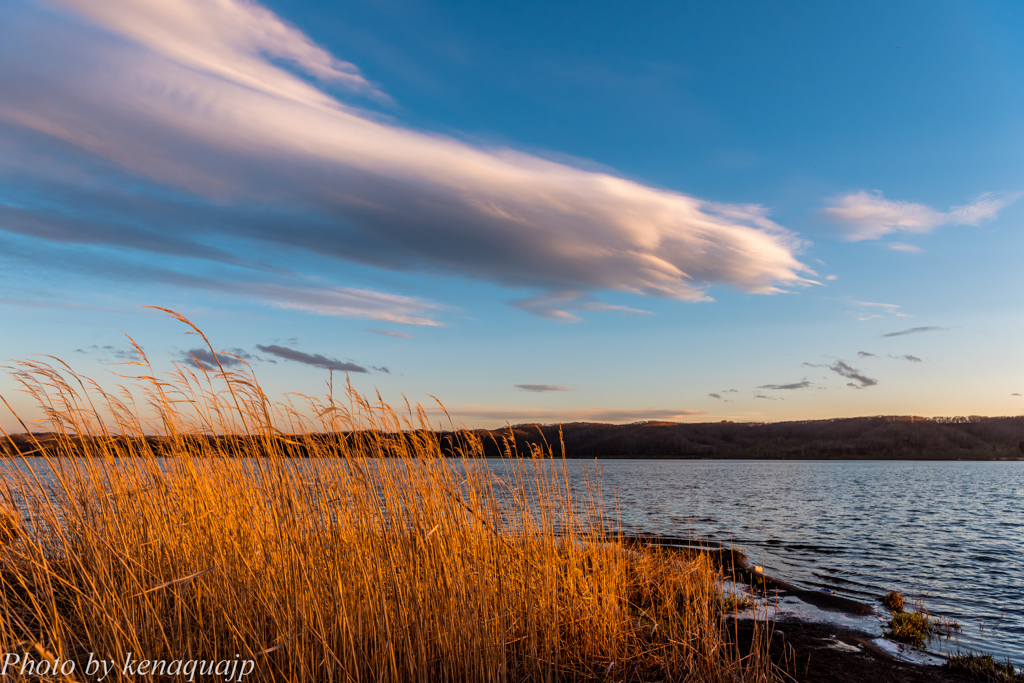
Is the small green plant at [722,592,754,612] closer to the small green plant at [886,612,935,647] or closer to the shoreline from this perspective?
the shoreline

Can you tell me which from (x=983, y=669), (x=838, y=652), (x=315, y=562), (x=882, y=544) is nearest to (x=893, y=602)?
(x=983, y=669)

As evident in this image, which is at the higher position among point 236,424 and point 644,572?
point 236,424

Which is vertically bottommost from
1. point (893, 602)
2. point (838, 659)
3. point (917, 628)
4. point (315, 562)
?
point (893, 602)

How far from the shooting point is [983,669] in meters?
5.36

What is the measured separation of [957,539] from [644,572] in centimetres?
1368

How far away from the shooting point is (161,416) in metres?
4.55

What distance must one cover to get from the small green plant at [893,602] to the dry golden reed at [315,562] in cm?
567

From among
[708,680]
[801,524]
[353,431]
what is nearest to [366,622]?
[353,431]

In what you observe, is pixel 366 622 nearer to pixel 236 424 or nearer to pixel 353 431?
pixel 353 431

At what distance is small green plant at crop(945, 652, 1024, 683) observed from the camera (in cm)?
513

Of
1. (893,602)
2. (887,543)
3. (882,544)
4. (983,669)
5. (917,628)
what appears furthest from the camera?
(887,543)

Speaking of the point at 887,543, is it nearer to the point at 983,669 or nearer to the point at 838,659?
the point at 983,669

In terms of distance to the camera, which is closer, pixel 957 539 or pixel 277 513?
pixel 277 513

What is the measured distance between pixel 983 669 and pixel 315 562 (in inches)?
265
